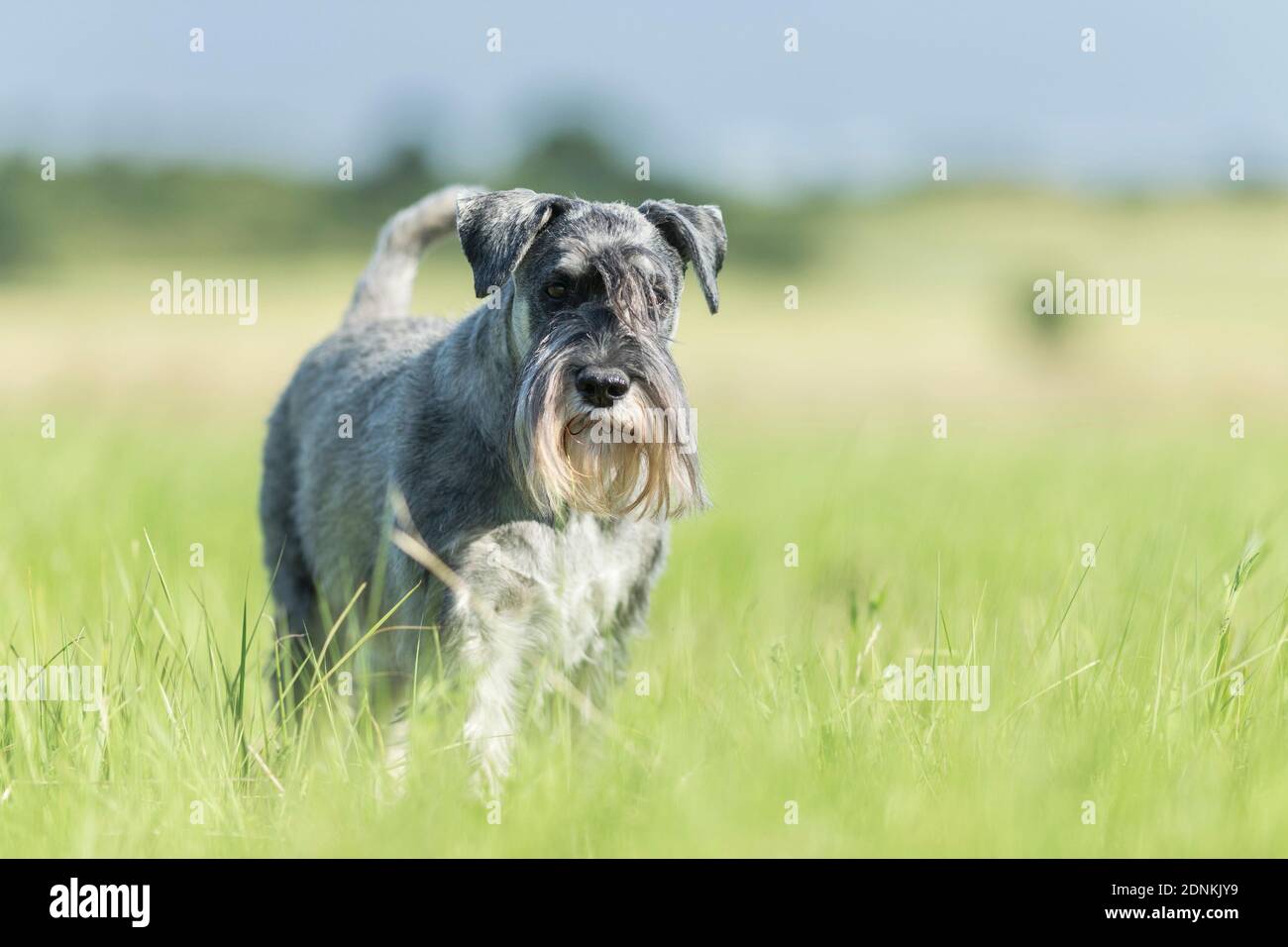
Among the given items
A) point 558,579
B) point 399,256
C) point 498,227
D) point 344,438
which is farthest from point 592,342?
point 399,256

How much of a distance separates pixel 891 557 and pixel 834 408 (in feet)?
56.7

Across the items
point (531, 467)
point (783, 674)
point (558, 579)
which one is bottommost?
point (783, 674)

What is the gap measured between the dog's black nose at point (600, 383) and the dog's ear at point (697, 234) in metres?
0.73

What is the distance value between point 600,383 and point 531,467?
36cm

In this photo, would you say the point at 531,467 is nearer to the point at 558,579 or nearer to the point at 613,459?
the point at 613,459

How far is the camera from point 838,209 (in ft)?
193

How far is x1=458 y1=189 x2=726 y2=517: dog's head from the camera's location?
163 inches

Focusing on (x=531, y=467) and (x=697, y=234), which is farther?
(x=697, y=234)

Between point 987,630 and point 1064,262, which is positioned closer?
point 987,630

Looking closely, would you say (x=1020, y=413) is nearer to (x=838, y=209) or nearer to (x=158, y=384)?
(x=158, y=384)

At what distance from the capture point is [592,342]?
4.17 m

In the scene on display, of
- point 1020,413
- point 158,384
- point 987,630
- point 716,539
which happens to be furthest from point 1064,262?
point 987,630

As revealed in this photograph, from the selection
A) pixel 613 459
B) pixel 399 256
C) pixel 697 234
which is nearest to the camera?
pixel 613 459

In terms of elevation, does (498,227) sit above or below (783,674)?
above
